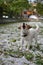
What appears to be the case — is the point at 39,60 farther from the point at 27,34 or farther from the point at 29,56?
the point at 27,34

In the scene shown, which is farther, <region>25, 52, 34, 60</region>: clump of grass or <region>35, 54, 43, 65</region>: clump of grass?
<region>25, 52, 34, 60</region>: clump of grass

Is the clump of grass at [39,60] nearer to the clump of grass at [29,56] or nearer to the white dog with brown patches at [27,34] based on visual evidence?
the clump of grass at [29,56]

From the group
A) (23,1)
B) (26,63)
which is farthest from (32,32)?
(23,1)

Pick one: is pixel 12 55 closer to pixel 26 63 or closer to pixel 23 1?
pixel 26 63

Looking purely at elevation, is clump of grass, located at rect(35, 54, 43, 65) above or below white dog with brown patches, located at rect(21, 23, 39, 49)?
below

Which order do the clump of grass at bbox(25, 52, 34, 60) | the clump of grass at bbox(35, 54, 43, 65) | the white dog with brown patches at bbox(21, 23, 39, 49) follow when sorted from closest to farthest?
1. the clump of grass at bbox(35, 54, 43, 65)
2. the clump of grass at bbox(25, 52, 34, 60)
3. the white dog with brown patches at bbox(21, 23, 39, 49)

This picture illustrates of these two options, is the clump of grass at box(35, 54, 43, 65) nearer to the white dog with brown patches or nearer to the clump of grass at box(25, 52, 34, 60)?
the clump of grass at box(25, 52, 34, 60)

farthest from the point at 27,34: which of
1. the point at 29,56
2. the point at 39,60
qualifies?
the point at 39,60

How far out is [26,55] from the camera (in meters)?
8.83

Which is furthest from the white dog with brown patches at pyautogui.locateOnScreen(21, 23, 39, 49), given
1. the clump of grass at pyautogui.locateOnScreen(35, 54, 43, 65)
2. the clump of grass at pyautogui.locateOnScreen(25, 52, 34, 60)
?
the clump of grass at pyautogui.locateOnScreen(35, 54, 43, 65)

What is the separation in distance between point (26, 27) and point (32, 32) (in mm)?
713

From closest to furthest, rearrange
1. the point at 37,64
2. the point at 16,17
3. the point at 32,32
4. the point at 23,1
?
1. the point at 37,64
2. the point at 32,32
3. the point at 23,1
4. the point at 16,17

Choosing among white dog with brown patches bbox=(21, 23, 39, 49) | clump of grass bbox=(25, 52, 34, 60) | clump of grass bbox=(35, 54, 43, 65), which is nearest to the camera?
clump of grass bbox=(35, 54, 43, 65)

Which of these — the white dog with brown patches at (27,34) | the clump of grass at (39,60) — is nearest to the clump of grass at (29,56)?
the clump of grass at (39,60)
